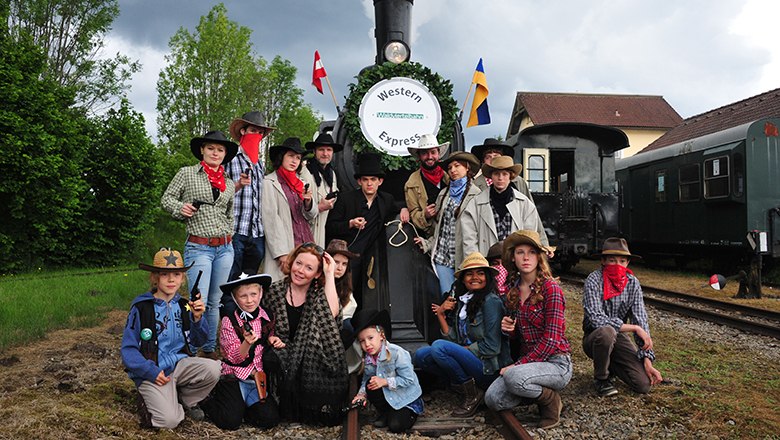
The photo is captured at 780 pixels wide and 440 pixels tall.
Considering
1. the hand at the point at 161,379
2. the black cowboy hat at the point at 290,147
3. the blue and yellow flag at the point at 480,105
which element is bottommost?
the hand at the point at 161,379

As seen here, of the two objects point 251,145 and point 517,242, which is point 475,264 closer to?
point 517,242

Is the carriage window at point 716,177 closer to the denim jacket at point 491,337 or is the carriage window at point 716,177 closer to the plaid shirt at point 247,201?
the denim jacket at point 491,337

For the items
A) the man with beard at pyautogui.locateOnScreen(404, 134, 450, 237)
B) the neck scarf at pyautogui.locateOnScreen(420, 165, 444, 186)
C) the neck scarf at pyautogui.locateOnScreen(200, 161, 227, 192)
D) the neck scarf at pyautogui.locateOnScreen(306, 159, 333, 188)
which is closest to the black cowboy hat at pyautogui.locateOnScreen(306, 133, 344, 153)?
the neck scarf at pyautogui.locateOnScreen(306, 159, 333, 188)

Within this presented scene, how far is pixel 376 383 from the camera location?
3.75 metres

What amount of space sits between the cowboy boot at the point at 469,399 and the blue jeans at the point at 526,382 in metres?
0.16

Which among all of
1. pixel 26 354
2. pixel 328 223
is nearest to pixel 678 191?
pixel 328 223

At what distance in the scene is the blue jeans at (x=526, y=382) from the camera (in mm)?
3611

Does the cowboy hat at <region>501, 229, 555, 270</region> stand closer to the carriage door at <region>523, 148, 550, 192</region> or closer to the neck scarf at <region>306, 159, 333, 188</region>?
the neck scarf at <region>306, 159, 333, 188</region>

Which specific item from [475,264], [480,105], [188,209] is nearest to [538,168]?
[480,105]

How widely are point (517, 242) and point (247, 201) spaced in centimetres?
222

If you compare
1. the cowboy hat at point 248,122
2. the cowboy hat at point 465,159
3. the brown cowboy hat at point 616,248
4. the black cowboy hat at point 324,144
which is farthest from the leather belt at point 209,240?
the brown cowboy hat at point 616,248

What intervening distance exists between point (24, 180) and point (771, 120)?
14873 millimetres

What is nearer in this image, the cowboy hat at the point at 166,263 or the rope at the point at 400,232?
the cowboy hat at the point at 166,263

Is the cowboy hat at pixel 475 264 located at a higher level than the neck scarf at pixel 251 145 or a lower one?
lower
